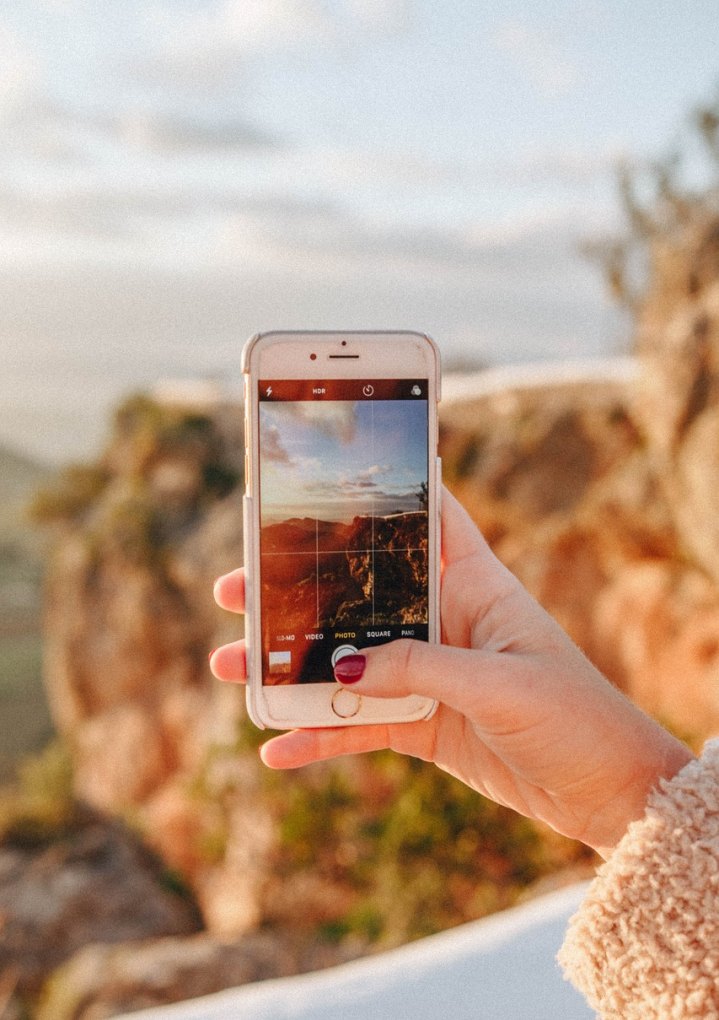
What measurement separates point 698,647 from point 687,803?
6.15 m

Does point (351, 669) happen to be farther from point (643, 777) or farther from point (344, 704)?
point (643, 777)

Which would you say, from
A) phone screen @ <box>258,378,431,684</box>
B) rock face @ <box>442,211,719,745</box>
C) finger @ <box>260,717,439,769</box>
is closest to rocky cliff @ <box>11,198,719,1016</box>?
rock face @ <box>442,211,719,745</box>

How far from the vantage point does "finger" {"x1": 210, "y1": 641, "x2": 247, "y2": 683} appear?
4.38 ft

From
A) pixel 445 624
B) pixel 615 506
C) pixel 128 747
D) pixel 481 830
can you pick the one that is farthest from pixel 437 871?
pixel 128 747

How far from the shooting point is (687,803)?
3.29 feet

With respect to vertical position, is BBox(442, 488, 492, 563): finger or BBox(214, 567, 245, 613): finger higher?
BBox(442, 488, 492, 563): finger

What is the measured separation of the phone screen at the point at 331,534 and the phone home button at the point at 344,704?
0.10ft

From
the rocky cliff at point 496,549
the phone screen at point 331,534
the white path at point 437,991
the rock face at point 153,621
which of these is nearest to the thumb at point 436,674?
the phone screen at point 331,534

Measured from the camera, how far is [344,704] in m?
1.33

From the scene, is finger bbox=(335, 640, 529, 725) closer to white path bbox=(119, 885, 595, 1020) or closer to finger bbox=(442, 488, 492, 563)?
finger bbox=(442, 488, 492, 563)

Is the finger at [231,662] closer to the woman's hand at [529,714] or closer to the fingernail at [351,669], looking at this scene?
the woman's hand at [529,714]

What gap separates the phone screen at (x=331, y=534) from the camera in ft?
4.34

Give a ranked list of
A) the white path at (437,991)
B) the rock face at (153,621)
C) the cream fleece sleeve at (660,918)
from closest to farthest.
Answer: the cream fleece sleeve at (660,918), the white path at (437,991), the rock face at (153,621)

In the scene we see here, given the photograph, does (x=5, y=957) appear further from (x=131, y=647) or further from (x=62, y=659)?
(x=62, y=659)
